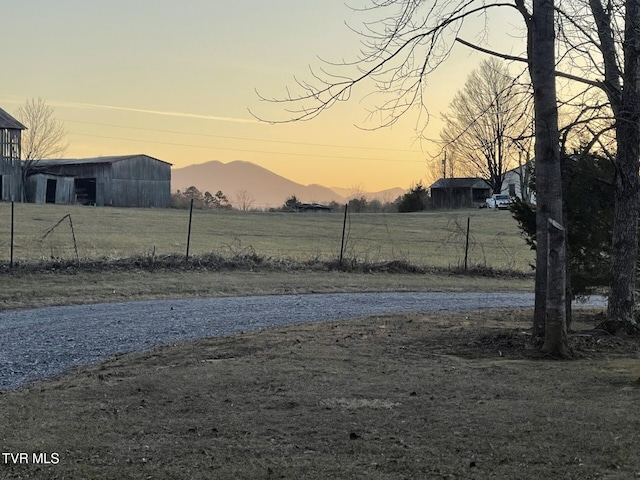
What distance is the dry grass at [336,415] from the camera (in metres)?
4.01

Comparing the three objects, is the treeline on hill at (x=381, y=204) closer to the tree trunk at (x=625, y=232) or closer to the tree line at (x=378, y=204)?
the tree line at (x=378, y=204)

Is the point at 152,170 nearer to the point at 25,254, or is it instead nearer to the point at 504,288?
the point at 25,254

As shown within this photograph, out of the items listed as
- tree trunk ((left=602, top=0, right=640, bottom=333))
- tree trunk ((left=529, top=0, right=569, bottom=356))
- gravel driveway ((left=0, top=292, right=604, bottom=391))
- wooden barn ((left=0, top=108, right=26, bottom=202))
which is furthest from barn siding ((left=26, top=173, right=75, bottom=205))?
tree trunk ((left=529, top=0, right=569, bottom=356))

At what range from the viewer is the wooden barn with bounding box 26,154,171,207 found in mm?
56375

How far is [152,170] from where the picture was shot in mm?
59906

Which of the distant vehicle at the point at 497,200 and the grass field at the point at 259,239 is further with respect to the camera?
the distant vehicle at the point at 497,200

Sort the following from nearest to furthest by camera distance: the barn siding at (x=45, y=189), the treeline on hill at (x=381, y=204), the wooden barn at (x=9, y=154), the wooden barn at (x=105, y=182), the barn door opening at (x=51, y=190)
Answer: the wooden barn at (x=9, y=154), the barn siding at (x=45, y=189), the wooden barn at (x=105, y=182), the barn door opening at (x=51, y=190), the treeline on hill at (x=381, y=204)

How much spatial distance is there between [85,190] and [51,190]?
113 inches

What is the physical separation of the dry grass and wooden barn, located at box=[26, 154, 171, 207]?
52.5 meters

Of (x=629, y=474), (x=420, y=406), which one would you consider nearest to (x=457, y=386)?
(x=420, y=406)

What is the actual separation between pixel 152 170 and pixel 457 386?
5672 centimetres

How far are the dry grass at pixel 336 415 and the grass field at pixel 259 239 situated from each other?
11.0 meters

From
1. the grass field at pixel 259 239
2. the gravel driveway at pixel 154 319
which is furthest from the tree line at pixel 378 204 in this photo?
the gravel driveway at pixel 154 319

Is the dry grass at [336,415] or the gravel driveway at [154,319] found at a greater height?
the dry grass at [336,415]
